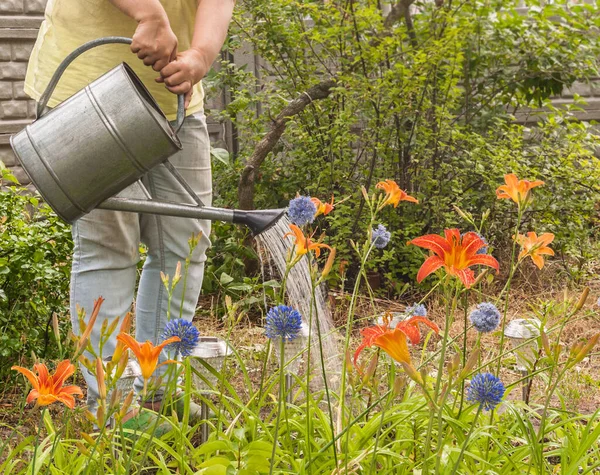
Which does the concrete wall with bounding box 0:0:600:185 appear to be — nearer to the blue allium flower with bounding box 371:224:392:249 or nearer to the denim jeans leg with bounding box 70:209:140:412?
the denim jeans leg with bounding box 70:209:140:412

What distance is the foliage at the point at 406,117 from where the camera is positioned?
4.36m

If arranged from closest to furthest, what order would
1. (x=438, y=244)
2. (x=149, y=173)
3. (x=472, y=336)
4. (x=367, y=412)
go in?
(x=438, y=244), (x=367, y=412), (x=149, y=173), (x=472, y=336)

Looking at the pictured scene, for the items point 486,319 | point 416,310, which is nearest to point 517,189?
point 486,319

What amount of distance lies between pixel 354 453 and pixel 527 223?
3.58 m

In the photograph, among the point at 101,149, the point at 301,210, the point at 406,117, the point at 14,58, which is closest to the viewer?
the point at 301,210

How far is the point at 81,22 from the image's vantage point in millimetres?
2076

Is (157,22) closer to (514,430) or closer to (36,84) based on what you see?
(36,84)

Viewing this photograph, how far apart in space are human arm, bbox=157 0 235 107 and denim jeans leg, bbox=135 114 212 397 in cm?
24

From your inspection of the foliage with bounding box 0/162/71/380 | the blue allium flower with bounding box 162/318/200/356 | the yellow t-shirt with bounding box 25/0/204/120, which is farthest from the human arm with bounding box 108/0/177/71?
the foliage with bounding box 0/162/71/380

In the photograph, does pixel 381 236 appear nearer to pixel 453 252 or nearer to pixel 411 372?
pixel 453 252

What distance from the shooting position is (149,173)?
2.21m

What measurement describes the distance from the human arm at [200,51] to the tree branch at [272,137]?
2285 millimetres

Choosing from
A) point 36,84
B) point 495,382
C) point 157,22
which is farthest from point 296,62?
point 495,382

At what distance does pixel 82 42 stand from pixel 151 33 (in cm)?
36
